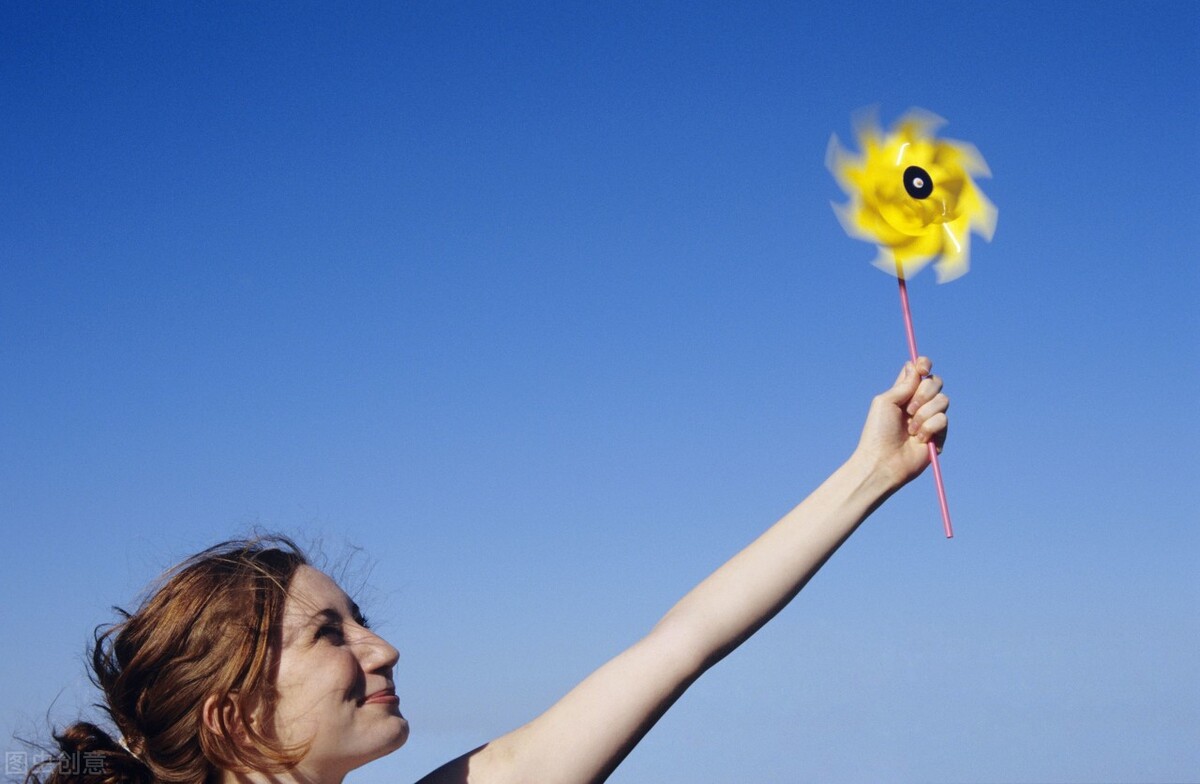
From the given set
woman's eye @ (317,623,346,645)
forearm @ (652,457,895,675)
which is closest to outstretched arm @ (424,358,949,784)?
forearm @ (652,457,895,675)

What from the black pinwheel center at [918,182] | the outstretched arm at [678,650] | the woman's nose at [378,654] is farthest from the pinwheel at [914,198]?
the woman's nose at [378,654]

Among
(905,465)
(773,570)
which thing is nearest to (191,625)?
(773,570)

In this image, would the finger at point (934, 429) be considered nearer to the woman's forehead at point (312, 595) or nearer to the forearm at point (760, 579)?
the forearm at point (760, 579)

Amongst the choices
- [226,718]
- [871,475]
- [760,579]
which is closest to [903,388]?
[871,475]

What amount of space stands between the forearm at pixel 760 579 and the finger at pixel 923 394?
0.35m

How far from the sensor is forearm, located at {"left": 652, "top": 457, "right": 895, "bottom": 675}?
3.02m

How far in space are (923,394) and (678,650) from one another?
3.36 feet

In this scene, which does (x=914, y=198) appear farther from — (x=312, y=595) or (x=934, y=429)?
(x=312, y=595)

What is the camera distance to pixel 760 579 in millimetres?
3039

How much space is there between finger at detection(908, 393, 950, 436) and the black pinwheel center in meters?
0.91

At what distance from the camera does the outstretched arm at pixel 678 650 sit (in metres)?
2.95

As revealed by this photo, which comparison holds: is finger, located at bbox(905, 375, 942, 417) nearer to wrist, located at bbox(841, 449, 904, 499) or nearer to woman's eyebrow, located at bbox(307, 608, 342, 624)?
wrist, located at bbox(841, 449, 904, 499)

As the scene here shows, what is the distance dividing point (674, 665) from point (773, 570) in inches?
14.0

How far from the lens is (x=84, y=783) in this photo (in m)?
3.06
